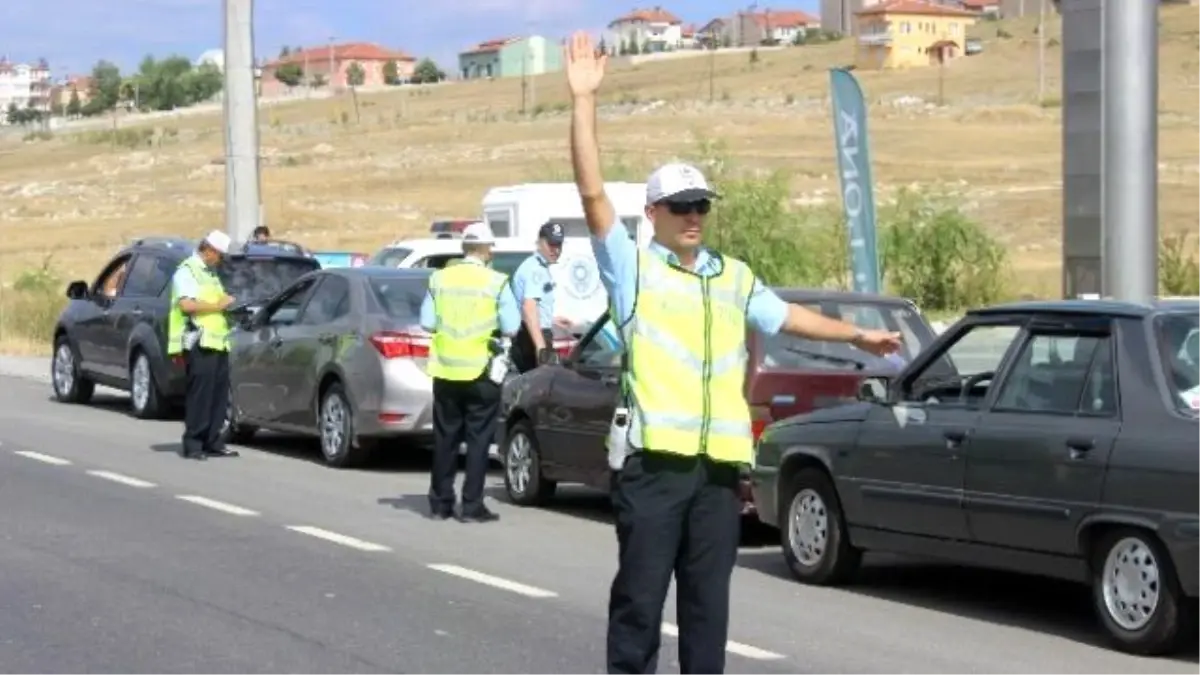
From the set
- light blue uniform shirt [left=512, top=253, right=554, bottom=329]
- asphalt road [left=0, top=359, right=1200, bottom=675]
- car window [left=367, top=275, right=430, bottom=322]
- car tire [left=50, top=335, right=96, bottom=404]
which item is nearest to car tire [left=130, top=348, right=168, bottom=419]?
car tire [left=50, top=335, right=96, bottom=404]

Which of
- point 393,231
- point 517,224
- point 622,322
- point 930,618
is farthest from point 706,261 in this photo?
point 393,231

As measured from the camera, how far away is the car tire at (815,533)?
11297 mm

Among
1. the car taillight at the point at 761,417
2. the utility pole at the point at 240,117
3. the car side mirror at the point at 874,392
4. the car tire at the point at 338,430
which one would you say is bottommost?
the car tire at the point at 338,430

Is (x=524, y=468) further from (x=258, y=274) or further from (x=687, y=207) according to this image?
(x=687, y=207)

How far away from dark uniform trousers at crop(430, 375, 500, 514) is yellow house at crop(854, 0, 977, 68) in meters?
119

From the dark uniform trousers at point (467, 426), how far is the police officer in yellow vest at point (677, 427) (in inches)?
277

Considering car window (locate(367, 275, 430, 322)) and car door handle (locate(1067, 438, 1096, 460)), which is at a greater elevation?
car window (locate(367, 275, 430, 322))

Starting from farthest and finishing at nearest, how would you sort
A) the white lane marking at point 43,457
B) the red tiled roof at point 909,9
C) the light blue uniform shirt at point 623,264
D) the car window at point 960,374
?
the red tiled roof at point 909,9, the white lane marking at point 43,457, the car window at point 960,374, the light blue uniform shirt at point 623,264

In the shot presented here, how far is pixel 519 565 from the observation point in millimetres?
12062

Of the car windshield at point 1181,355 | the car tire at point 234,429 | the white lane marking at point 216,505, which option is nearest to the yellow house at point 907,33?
the car tire at point 234,429

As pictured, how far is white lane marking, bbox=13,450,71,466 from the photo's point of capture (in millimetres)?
17297

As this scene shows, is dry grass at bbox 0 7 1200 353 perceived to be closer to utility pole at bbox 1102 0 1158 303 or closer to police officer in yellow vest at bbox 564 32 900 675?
utility pole at bbox 1102 0 1158 303

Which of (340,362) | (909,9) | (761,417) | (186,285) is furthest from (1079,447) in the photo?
(909,9)

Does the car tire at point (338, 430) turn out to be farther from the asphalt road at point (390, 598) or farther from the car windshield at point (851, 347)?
the car windshield at point (851, 347)
